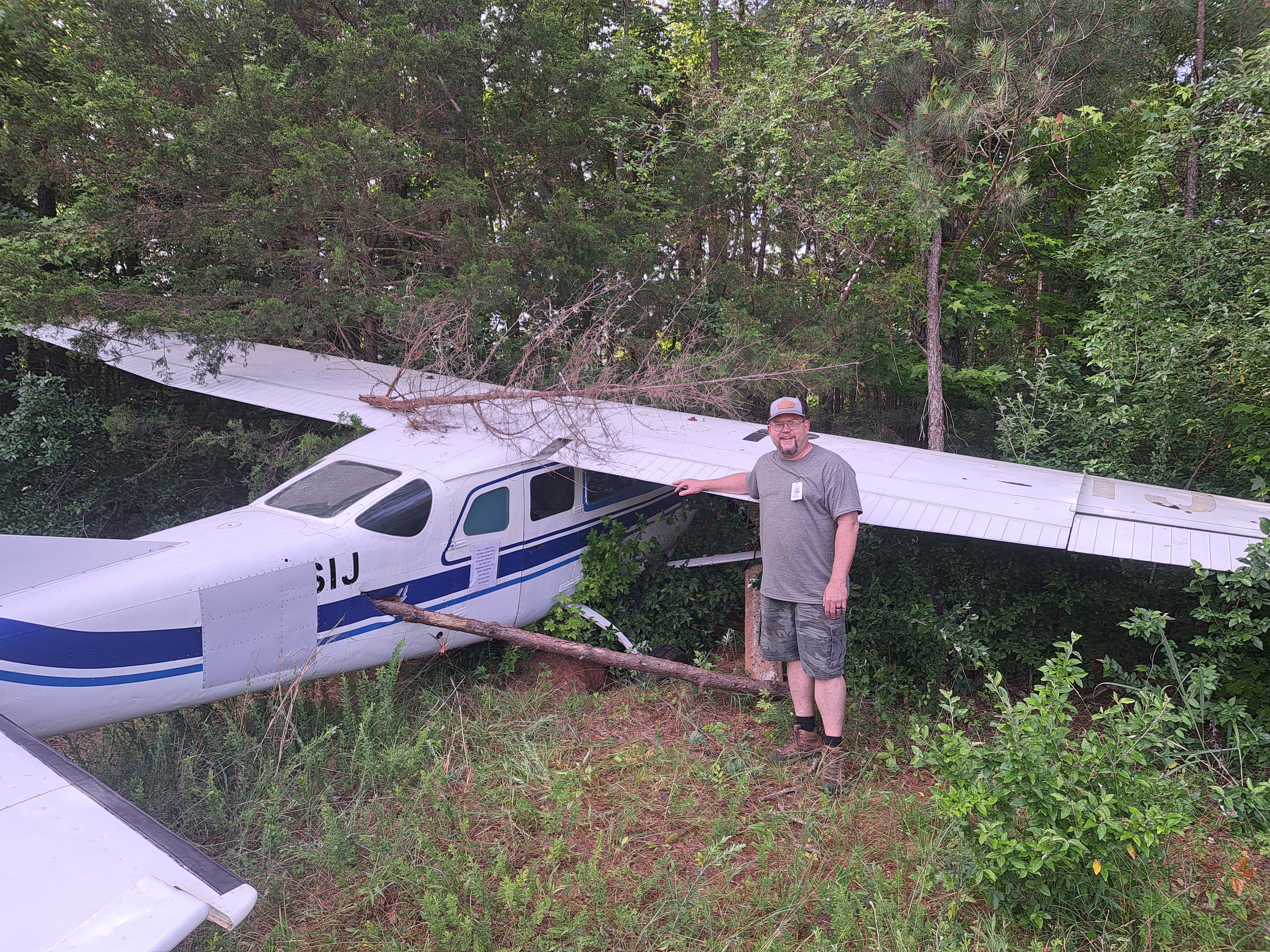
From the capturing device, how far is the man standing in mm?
4316

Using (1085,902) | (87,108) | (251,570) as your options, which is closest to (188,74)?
(87,108)

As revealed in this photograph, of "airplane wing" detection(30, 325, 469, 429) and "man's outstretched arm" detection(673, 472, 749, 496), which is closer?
"man's outstretched arm" detection(673, 472, 749, 496)

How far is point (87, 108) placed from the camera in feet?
26.2

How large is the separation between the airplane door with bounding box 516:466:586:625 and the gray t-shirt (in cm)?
214

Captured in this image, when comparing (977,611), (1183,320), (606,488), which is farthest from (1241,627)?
(606,488)

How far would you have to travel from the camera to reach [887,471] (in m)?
5.81

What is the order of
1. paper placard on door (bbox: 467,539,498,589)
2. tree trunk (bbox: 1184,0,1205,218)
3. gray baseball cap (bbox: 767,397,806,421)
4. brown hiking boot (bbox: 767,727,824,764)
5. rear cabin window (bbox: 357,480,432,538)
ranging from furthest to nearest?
tree trunk (bbox: 1184,0,1205,218) → paper placard on door (bbox: 467,539,498,589) → rear cabin window (bbox: 357,480,432,538) → brown hiking boot (bbox: 767,727,824,764) → gray baseball cap (bbox: 767,397,806,421)

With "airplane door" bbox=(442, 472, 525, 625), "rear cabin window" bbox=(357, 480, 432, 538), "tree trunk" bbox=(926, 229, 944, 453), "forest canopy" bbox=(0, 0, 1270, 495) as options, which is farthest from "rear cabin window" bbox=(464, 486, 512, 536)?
"tree trunk" bbox=(926, 229, 944, 453)

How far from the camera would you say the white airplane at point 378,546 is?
3.65 meters

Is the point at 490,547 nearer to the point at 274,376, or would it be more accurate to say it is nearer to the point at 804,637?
the point at 804,637

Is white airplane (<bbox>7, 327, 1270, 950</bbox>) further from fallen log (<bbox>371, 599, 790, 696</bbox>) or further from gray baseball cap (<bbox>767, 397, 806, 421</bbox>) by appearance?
gray baseball cap (<bbox>767, 397, 806, 421</bbox>)

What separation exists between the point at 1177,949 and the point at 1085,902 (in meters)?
0.33

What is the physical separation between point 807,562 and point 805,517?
0.26 m

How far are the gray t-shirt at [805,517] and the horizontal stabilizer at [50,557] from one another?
347cm
